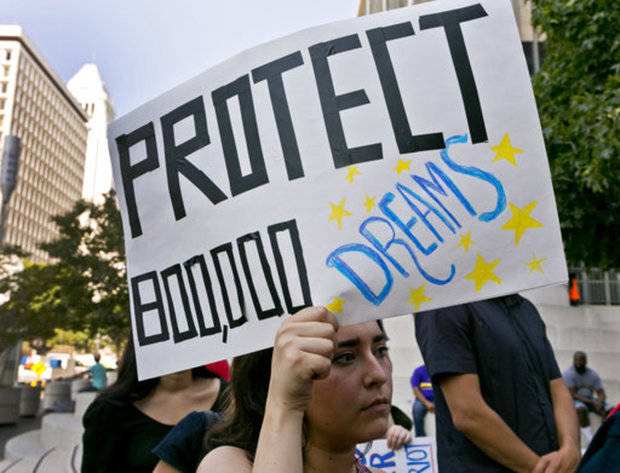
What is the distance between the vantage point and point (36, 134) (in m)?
101

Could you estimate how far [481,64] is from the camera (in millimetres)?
1511

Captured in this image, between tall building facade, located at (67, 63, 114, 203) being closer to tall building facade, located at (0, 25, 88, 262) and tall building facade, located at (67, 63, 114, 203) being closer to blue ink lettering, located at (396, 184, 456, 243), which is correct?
tall building facade, located at (0, 25, 88, 262)

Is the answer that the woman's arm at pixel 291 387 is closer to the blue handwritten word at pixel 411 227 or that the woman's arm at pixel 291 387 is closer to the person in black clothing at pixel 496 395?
the blue handwritten word at pixel 411 227

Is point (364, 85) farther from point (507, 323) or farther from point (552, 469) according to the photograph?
point (552, 469)

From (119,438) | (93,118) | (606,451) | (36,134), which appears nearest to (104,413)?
(119,438)

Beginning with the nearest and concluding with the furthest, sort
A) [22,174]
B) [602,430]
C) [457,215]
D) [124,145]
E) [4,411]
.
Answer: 1. [602,430]
2. [457,215]
3. [124,145]
4. [4,411]
5. [22,174]

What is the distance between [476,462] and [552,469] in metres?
0.22

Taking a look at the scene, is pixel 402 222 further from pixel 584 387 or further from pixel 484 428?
pixel 584 387

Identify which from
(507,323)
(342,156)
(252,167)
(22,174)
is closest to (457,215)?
(342,156)

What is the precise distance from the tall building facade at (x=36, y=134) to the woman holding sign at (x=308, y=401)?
92122mm

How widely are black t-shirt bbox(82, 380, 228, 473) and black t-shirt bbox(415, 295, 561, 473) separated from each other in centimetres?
100

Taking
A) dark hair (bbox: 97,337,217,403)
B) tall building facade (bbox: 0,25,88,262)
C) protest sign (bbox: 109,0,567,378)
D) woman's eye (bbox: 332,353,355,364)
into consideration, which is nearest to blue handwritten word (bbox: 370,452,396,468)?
dark hair (bbox: 97,337,217,403)

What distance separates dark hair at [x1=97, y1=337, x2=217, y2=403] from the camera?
112 inches

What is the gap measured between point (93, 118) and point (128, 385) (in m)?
131
